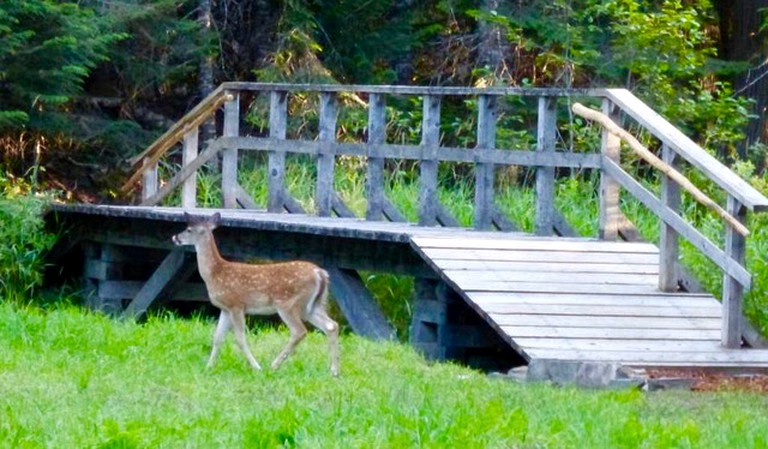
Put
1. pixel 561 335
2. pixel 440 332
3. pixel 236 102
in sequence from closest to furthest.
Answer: pixel 561 335 → pixel 440 332 → pixel 236 102

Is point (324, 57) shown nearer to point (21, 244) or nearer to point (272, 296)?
point (21, 244)

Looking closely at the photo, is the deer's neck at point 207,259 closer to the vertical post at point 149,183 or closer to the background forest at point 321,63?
the background forest at point 321,63

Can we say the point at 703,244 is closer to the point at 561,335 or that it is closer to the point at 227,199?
the point at 561,335

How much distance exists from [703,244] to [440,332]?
7.42ft

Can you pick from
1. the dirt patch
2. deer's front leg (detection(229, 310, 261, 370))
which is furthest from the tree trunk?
deer's front leg (detection(229, 310, 261, 370))

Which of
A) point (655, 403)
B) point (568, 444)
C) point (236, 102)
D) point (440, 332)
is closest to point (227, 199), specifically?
point (236, 102)

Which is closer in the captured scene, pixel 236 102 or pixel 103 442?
pixel 103 442

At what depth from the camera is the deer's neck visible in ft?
39.4

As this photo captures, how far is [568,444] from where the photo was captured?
319 inches

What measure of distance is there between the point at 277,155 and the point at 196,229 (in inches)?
182

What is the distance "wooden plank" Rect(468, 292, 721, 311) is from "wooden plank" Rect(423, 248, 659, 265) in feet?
2.15

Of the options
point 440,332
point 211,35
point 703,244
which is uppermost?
point 211,35

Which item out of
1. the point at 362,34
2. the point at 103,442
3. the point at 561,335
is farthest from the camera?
the point at 362,34

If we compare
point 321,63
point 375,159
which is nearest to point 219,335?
point 375,159
